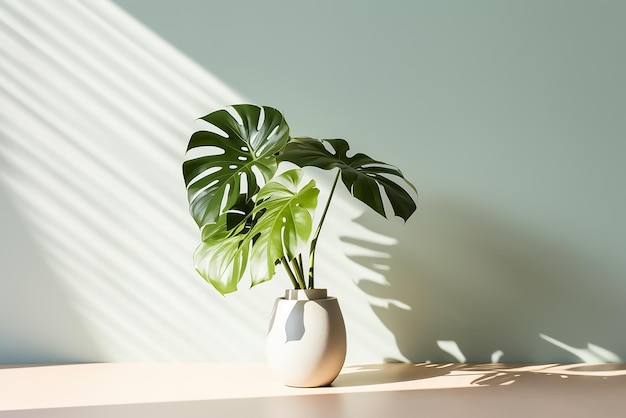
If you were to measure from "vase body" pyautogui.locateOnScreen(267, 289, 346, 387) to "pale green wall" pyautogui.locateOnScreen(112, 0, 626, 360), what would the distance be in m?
0.36

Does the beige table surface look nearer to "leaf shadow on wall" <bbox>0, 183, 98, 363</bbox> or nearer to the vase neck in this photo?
"leaf shadow on wall" <bbox>0, 183, 98, 363</bbox>

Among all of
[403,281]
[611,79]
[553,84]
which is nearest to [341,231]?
[403,281]

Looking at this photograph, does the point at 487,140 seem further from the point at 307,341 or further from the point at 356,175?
the point at 307,341

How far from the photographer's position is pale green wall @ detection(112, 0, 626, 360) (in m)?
1.74

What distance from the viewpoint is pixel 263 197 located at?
4.99 ft

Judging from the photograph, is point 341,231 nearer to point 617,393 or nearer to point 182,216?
point 182,216

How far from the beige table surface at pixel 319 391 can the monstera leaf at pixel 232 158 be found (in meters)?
0.42

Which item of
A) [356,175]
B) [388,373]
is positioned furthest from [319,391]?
[356,175]

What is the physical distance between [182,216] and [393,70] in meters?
0.74

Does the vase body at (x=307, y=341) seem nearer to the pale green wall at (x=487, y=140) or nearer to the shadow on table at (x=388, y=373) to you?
the shadow on table at (x=388, y=373)

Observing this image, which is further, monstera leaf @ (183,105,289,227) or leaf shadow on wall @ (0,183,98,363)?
leaf shadow on wall @ (0,183,98,363)

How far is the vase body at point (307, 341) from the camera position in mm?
1438

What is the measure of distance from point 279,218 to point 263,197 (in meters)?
0.17

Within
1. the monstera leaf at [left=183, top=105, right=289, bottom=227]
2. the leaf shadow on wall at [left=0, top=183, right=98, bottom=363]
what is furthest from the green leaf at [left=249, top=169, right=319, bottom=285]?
the leaf shadow on wall at [left=0, top=183, right=98, bottom=363]
